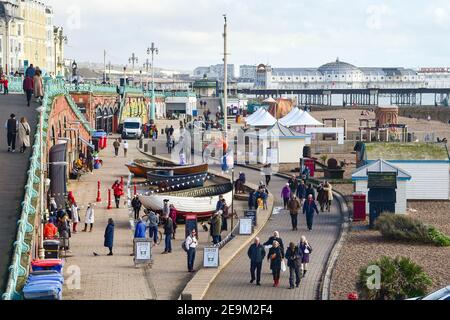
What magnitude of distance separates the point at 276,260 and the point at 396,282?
276cm

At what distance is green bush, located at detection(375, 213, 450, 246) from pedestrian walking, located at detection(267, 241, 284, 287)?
7392 millimetres

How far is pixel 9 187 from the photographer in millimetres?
22656

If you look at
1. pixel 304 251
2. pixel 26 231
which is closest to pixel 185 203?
pixel 304 251

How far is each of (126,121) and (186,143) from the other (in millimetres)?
12069

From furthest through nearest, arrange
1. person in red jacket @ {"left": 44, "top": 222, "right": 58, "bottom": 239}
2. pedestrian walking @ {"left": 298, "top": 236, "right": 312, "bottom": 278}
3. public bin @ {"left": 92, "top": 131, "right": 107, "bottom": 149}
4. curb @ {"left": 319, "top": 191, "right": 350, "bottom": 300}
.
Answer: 1. public bin @ {"left": 92, "top": 131, "right": 107, "bottom": 149}
2. person in red jacket @ {"left": 44, "top": 222, "right": 58, "bottom": 239}
3. pedestrian walking @ {"left": 298, "top": 236, "right": 312, "bottom": 278}
4. curb @ {"left": 319, "top": 191, "right": 350, "bottom": 300}

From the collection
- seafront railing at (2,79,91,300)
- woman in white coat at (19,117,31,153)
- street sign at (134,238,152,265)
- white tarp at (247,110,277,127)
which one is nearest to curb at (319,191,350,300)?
street sign at (134,238,152,265)

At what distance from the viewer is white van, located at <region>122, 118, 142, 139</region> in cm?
6788

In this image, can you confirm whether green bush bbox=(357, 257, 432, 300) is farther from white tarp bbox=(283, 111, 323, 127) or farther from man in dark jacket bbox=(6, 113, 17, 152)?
white tarp bbox=(283, 111, 323, 127)

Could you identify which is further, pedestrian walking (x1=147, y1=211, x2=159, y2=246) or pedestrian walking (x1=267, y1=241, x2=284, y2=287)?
pedestrian walking (x1=147, y1=211, x2=159, y2=246)

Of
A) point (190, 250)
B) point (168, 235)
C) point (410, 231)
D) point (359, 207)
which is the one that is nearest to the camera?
point (190, 250)

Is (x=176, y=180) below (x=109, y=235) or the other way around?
the other way around

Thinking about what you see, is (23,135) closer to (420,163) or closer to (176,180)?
(176,180)

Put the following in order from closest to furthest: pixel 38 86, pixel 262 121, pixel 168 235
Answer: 1. pixel 168 235
2. pixel 38 86
3. pixel 262 121

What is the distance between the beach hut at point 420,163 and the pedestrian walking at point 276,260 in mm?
15361
